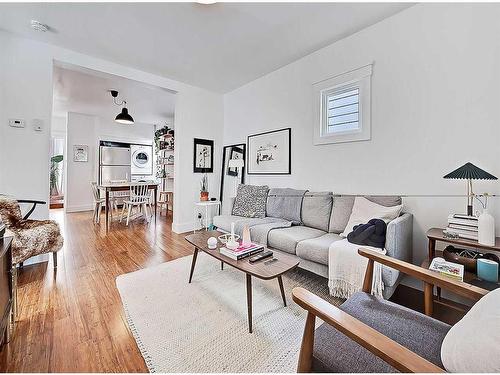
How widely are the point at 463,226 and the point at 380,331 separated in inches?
A: 52.1

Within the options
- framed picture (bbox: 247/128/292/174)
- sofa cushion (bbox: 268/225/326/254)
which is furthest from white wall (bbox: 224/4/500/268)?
sofa cushion (bbox: 268/225/326/254)

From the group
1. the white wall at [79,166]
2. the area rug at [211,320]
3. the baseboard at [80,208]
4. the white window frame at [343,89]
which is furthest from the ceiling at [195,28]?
the baseboard at [80,208]

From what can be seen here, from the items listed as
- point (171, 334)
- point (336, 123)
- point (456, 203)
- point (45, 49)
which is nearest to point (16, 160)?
point (45, 49)

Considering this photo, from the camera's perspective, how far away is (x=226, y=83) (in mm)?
3951

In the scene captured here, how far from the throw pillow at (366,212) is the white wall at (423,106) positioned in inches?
9.4

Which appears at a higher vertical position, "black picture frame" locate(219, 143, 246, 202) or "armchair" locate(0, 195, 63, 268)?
"black picture frame" locate(219, 143, 246, 202)

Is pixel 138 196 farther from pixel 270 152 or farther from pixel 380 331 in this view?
pixel 380 331

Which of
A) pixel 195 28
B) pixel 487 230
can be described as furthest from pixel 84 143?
pixel 487 230

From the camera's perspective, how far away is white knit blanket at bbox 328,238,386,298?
167 centimetres

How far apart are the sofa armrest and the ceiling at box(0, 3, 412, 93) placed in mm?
2034

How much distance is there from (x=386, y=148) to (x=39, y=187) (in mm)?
3993

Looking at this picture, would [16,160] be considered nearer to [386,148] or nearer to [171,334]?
[171,334]

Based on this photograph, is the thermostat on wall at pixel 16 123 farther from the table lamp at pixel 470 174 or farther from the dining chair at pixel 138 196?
the table lamp at pixel 470 174

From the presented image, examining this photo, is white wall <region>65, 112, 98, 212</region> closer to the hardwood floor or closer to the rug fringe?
the hardwood floor
